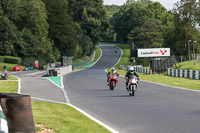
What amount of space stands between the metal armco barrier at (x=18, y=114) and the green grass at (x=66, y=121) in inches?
45.9

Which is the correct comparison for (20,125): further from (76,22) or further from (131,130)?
(76,22)

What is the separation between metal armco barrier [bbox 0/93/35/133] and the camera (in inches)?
341

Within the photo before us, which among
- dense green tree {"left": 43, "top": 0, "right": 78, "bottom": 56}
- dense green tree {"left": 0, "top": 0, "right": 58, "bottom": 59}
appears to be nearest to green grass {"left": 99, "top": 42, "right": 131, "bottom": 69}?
dense green tree {"left": 43, "top": 0, "right": 78, "bottom": 56}

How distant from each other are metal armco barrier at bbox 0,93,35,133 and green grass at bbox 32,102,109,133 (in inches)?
45.9

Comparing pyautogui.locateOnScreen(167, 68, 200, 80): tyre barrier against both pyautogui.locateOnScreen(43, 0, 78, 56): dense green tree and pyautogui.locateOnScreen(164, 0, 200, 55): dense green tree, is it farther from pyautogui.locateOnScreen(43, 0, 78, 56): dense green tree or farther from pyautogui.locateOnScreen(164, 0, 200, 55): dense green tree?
pyautogui.locateOnScreen(43, 0, 78, 56): dense green tree

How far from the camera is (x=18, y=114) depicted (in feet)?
28.7

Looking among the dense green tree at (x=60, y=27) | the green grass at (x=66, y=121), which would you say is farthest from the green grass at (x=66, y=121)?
the dense green tree at (x=60, y=27)

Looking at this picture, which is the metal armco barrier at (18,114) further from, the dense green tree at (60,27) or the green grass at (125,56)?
the green grass at (125,56)

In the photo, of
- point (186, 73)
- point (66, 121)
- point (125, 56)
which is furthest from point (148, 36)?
point (66, 121)

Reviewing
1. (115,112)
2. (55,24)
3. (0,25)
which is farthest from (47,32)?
(115,112)

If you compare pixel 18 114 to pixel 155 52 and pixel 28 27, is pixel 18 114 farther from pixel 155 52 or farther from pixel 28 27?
pixel 28 27

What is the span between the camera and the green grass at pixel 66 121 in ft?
32.7

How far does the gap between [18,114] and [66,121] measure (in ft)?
8.98

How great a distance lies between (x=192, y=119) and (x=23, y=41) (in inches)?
3129
